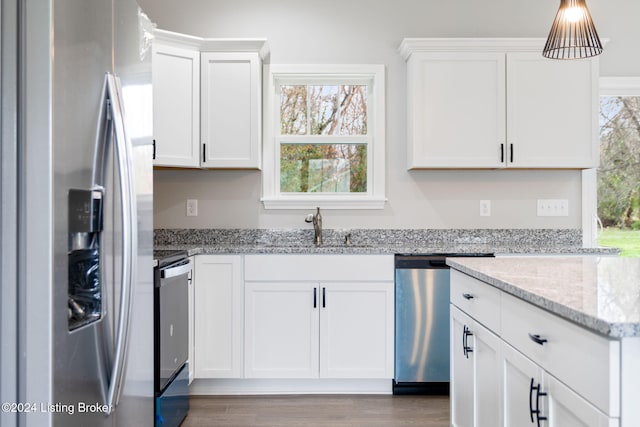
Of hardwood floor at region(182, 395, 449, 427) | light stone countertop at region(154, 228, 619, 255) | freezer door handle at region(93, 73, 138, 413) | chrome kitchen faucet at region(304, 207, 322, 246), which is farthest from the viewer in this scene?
light stone countertop at region(154, 228, 619, 255)

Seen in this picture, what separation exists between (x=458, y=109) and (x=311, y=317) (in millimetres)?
1646

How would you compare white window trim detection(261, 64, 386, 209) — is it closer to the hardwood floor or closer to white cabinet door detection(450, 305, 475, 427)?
the hardwood floor

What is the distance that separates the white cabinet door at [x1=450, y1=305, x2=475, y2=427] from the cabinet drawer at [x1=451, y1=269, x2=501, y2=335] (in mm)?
49

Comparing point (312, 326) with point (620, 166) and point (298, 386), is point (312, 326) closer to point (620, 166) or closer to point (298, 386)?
point (298, 386)

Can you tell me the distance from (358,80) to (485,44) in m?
0.90

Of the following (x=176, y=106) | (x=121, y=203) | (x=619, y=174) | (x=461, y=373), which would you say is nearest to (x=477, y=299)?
(x=461, y=373)

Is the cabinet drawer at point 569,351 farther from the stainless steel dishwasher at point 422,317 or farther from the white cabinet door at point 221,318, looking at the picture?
the white cabinet door at point 221,318

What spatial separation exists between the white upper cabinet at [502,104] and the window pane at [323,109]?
0.65 meters

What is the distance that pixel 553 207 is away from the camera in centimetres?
A: 350

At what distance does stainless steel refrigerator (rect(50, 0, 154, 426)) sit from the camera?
45.9 inches

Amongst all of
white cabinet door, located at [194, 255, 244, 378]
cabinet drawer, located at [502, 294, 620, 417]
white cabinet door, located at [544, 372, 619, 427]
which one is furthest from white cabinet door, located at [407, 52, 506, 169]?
white cabinet door, located at [544, 372, 619, 427]

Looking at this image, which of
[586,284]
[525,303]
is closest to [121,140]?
[525,303]

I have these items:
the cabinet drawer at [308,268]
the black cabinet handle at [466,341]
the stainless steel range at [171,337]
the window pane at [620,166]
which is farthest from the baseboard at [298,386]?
the window pane at [620,166]

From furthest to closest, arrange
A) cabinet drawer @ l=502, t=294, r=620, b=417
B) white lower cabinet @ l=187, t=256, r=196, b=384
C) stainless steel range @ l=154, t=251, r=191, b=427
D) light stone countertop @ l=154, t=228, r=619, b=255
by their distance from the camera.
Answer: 1. light stone countertop @ l=154, t=228, r=619, b=255
2. white lower cabinet @ l=187, t=256, r=196, b=384
3. stainless steel range @ l=154, t=251, r=191, b=427
4. cabinet drawer @ l=502, t=294, r=620, b=417
